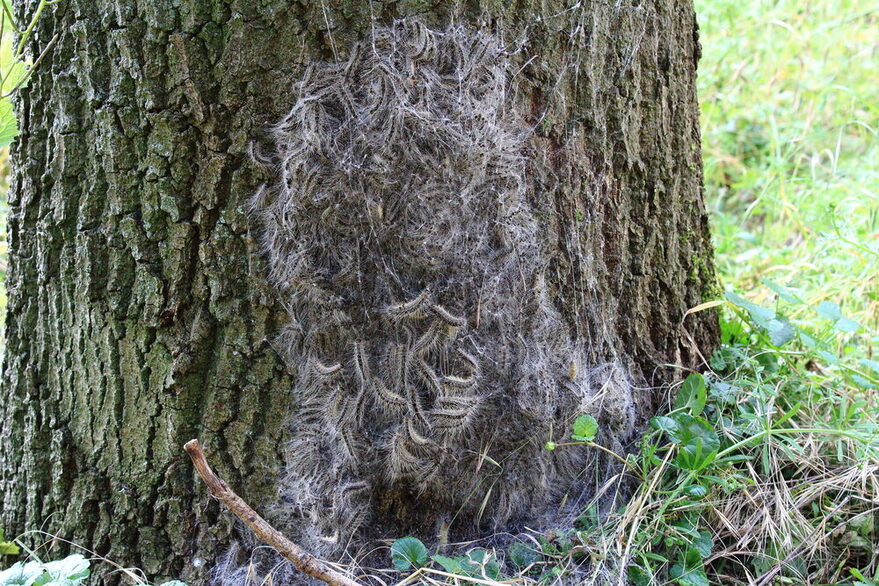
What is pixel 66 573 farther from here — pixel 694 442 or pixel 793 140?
pixel 793 140

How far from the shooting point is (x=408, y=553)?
1.64 meters

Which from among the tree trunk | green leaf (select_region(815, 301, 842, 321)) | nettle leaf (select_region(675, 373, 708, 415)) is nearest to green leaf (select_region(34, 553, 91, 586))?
the tree trunk

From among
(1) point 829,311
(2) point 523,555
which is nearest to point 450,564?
(2) point 523,555

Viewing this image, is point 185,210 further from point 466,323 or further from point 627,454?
point 627,454

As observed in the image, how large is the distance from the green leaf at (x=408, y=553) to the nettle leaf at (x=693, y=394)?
0.81 meters

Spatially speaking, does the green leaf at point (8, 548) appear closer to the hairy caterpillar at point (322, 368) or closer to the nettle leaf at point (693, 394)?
the hairy caterpillar at point (322, 368)

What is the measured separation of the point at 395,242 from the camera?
1622 millimetres

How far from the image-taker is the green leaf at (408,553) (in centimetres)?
163

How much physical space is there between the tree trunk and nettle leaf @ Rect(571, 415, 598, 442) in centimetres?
8

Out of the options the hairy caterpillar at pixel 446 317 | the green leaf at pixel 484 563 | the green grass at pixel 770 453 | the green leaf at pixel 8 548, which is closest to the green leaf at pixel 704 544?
the green grass at pixel 770 453

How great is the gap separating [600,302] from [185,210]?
110cm

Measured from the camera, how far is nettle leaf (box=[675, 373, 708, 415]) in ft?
6.05

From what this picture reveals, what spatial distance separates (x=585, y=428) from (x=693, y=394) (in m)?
0.36

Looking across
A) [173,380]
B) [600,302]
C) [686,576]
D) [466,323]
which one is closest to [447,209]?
[466,323]
